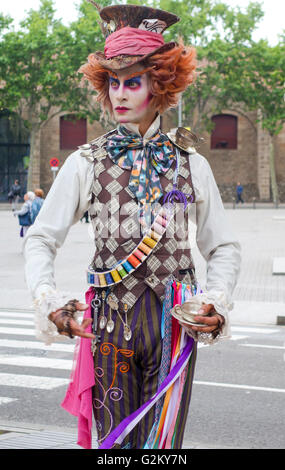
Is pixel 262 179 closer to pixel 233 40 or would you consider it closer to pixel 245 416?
pixel 233 40

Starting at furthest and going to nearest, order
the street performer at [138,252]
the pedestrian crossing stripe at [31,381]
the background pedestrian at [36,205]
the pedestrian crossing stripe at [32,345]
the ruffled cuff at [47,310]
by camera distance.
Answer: the background pedestrian at [36,205] → the pedestrian crossing stripe at [32,345] → the pedestrian crossing stripe at [31,381] → the street performer at [138,252] → the ruffled cuff at [47,310]

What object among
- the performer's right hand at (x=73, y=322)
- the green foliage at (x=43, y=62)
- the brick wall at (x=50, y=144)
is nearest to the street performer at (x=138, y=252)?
the performer's right hand at (x=73, y=322)

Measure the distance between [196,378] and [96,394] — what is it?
4.66m

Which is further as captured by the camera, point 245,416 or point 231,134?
point 231,134

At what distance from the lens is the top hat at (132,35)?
114 inches

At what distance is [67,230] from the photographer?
2902 millimetres

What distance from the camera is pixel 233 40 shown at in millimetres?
47125

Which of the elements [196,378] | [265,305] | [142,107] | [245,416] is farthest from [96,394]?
[265,305]

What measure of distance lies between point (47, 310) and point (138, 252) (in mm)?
395

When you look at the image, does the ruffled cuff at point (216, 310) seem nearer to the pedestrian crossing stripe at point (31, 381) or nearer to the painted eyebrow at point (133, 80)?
the painted eyebrow at point (133, 80)

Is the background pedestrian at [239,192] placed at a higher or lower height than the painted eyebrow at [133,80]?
higher

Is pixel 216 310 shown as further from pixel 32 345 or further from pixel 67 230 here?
pixel 32 345

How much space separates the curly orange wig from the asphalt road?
2847 mm

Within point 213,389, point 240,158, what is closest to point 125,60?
point 213,389
